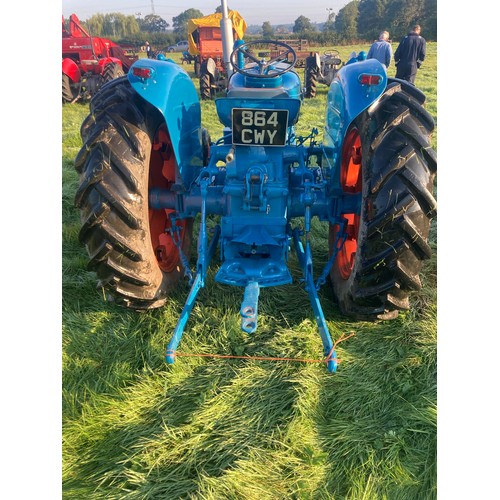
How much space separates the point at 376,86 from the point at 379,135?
280 millimetres

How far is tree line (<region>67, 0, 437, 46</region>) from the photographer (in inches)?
984

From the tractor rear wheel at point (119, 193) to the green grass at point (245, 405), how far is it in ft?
1.41

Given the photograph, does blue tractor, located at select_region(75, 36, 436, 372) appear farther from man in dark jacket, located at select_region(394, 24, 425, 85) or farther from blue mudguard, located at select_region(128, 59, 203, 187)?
man in dark jacket, located at select_region(394, 24, 425, 85)

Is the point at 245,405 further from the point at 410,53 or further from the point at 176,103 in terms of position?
the point at 410,53

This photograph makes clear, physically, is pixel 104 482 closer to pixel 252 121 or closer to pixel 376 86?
pixel 252 121

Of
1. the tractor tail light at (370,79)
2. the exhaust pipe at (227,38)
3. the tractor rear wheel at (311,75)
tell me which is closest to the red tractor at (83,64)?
the tractor rear wheel at (311,75)

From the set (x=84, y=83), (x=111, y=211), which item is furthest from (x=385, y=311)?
(x=84, y=83)

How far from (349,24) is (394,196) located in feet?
106

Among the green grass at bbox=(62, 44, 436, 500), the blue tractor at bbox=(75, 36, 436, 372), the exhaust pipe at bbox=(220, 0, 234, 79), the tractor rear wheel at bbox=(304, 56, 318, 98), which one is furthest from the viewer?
the tractor rear wheel at bbox=(304, 56, 318, 98)

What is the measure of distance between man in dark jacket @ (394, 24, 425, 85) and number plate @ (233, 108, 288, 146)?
6522 millimetres

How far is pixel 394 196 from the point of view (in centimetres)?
205

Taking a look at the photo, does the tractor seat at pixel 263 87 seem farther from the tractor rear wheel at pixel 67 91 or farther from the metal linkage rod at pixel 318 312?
the tractor rear wheel at pixel 67 91

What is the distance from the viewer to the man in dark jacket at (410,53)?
7.54 m

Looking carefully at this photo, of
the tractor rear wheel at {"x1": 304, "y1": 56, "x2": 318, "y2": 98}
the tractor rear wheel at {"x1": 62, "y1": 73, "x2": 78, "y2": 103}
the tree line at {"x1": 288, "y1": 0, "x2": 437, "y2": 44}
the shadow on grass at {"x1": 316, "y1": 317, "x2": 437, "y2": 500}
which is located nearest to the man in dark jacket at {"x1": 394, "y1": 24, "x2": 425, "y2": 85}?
the tractor rear wheel at {"x1": 304, "y1": 56, "x2": 318, "y2": 98}
